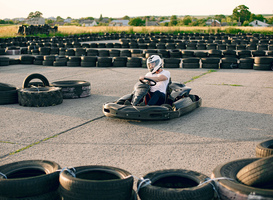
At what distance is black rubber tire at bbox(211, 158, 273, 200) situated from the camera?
280 centimetres

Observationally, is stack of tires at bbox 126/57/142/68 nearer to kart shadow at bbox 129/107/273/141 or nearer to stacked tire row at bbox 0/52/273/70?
stacked tire row at bbox 0/52/273/70

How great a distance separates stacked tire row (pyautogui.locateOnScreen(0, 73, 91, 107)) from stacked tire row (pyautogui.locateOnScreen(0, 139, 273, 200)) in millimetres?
4106

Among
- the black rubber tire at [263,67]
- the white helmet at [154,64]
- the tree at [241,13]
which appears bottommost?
the black rubber tire at [263,67]

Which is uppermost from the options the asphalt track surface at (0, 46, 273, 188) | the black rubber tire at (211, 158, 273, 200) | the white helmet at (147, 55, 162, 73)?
the white helmet at (147, 55, 162, 73)

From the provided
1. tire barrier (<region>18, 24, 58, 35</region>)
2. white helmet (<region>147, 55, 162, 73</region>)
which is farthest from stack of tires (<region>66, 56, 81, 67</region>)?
tire barrier (<region>18, 24, 58, 35</region>)

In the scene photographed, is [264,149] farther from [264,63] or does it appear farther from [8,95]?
[264,63]

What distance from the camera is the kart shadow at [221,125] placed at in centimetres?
561

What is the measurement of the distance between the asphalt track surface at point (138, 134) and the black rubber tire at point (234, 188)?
760 mm

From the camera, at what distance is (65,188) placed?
3102mm

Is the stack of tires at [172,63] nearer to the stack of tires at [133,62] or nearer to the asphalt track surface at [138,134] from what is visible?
the stack of tires at [133,62]

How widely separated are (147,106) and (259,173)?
3.26 metres

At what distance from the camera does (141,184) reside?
3.20 meters

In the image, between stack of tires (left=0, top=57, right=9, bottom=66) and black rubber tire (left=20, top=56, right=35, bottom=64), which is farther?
black rubber tire (left=20, top=56, right=35, bottom=64)

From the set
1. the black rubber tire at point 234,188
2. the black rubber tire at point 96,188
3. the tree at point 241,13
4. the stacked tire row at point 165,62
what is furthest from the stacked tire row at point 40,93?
the tree at point 241,13
